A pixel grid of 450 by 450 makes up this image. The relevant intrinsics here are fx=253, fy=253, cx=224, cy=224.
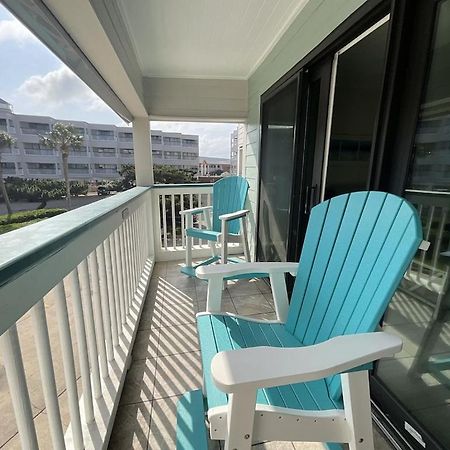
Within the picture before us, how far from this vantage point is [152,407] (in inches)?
54.7

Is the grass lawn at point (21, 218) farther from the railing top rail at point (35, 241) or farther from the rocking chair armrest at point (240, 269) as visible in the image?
the rocking chair armrest at point (240, 269)

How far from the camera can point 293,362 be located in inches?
24.7

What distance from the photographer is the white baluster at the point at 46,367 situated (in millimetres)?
755

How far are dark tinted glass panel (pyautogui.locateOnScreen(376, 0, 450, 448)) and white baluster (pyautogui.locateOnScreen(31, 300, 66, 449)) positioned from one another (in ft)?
4.79

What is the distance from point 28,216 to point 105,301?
0.88 m

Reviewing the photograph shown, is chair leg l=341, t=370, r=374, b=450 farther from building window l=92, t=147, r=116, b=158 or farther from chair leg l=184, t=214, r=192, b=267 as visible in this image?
chair leg l=184, t=214, r=192, b=267

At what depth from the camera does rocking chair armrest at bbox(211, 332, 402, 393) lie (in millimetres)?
575

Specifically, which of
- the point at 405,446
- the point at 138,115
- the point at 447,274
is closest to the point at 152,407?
the point at 405,446

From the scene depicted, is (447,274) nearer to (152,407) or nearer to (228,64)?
(152,407)

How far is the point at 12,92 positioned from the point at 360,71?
78.6 inches

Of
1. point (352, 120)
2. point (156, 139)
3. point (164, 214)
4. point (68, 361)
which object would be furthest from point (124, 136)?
point (68, 361)

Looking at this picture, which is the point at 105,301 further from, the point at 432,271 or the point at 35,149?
the point at 432,271

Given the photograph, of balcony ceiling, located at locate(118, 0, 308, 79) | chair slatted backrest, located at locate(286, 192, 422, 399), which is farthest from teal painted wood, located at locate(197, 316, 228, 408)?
balcony ceiling, located at locate(118, 0, 308, 79)

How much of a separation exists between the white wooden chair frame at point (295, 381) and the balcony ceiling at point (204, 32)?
2.27 metres
